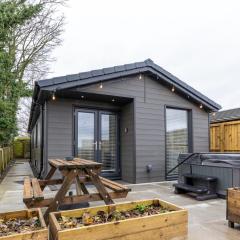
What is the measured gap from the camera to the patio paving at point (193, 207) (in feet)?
10.8

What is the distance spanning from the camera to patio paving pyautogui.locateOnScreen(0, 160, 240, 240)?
3285 mm

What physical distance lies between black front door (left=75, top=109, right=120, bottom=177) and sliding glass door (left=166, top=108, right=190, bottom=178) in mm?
1596

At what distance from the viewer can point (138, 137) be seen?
726cm

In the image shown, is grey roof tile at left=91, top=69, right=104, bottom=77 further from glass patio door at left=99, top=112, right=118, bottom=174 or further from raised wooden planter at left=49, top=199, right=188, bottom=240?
raised wooden planter at left=49, top=199, right=188, bottom=240

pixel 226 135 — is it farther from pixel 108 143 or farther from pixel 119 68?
pixel 119 68

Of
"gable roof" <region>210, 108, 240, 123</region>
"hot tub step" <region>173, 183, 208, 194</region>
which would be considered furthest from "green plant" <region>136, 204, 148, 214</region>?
"gable roof" <region>210, 108, 240, 123</region>

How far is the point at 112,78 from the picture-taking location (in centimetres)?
687

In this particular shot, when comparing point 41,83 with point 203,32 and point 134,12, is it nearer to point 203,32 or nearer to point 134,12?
point 134,12

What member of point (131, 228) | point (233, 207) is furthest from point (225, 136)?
point (131, 228)

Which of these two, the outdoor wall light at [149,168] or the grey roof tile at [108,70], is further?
the outdoor wall light at [149,168]

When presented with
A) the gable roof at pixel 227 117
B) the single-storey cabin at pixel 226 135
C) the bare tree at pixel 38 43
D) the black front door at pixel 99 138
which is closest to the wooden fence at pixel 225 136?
the single-storey cabin at pixel 226 135

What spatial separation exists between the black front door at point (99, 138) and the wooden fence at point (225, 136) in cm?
456

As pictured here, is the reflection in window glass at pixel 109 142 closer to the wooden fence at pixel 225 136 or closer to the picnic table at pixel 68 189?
the picnic table at pixel 68 189

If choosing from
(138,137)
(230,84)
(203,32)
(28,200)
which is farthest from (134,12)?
(230,84)
